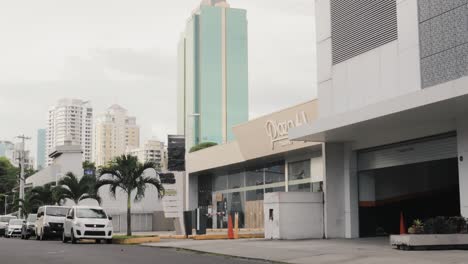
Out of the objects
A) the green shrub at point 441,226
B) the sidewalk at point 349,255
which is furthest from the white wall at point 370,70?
the sidewalk at point 349,255

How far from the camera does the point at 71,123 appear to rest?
157 m

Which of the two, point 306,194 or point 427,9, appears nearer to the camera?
point 427,9

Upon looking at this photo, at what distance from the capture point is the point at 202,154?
45031 mm

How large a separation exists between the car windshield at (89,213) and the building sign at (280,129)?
31.1ft

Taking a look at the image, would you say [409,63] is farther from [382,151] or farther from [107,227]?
[107,227]

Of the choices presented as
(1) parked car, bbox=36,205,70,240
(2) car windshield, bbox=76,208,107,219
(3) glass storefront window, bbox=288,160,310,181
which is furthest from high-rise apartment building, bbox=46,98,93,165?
(2) car windshield, bbox=76,208,107,219

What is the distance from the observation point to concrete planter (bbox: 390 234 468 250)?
60.9 feet

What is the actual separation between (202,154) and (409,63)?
2446 centimetres

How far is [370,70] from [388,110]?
14.1 feet

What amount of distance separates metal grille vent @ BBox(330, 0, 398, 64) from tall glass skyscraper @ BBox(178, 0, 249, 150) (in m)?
85.4

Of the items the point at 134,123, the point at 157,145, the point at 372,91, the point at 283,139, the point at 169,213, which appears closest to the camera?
the point at 372,91

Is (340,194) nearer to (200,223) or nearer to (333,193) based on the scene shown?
(333,193)

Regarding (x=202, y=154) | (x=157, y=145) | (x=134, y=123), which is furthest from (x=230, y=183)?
(x=134, y=123)

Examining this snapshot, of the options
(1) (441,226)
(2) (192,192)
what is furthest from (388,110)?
(2) (192,192)
